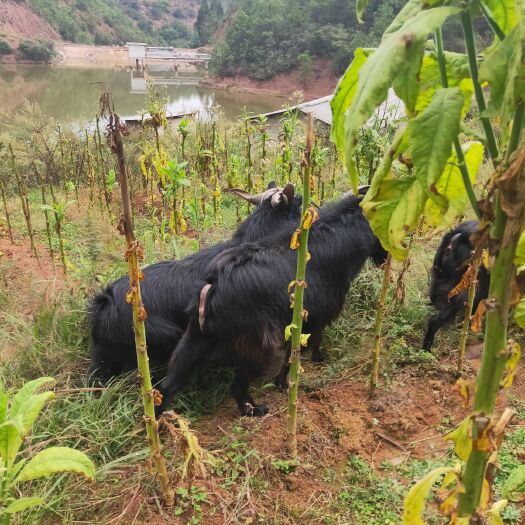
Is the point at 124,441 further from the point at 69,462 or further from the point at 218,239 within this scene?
the point at 218,239

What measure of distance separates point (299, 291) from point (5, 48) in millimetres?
53240

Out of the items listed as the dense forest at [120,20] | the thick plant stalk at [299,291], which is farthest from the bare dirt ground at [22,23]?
the thick plant stalk at [299,291]

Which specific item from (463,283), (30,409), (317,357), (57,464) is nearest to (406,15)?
(463,283)

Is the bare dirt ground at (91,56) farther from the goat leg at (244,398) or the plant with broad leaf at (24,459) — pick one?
the plant with broad leaf at (24,459)

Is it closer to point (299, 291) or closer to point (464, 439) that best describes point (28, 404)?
point (299, 291)

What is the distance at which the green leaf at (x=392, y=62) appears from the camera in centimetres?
71

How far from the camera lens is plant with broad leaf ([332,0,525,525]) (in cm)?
73

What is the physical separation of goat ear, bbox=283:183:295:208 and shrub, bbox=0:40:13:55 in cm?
5154

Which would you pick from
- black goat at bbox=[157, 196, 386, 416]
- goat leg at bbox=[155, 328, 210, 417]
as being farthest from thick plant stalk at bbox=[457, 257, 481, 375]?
goat leg at bbox=[155, 328, 210, 417]

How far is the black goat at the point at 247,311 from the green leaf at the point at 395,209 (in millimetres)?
2123

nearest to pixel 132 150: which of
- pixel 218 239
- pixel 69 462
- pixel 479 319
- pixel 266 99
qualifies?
pixel 218 239

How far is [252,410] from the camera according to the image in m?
3.23

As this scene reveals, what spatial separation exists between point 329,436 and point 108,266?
3.58 m

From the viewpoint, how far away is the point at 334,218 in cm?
358
